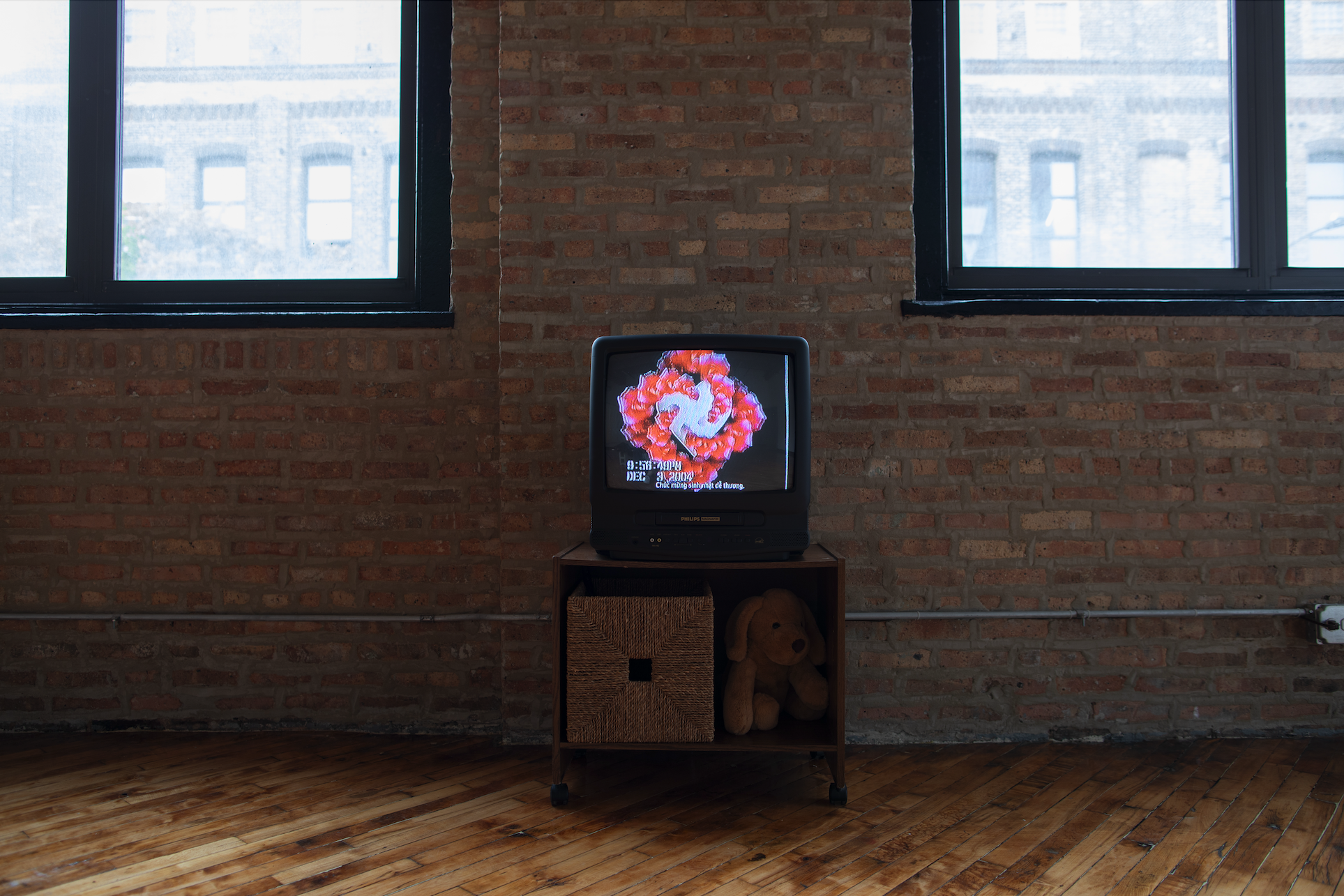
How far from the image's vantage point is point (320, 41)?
2379mm

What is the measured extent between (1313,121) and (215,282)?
3.35 meters

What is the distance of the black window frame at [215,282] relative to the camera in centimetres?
229

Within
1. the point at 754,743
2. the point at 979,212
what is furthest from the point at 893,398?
the point at 754,743

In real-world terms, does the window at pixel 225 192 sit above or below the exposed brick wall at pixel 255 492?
above

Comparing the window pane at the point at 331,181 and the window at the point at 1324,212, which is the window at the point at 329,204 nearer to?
the window pane at the point at 331,181

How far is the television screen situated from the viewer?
69.4 inches

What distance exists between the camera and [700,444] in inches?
69.5

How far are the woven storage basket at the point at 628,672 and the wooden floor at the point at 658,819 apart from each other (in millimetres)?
181

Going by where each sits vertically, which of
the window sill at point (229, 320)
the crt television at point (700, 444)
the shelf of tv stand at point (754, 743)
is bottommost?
the shelf of tv stand at point (754, 743)

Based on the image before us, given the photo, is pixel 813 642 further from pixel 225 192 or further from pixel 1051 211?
pixel 225 192

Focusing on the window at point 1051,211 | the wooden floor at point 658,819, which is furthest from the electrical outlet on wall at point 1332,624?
the window at point 1051,211

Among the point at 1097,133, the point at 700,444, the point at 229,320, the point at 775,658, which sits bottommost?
the point at 775,658

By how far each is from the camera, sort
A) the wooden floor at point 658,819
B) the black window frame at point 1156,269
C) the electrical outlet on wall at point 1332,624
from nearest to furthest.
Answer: the wooden floor at point 658,819
the electrical outlet on wall at point 1332,624
the black window frame at point 1156,269

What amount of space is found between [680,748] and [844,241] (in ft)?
4.60
